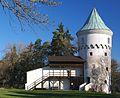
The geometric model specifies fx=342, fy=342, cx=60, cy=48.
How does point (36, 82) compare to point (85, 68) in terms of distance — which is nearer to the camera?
point (36, 82)

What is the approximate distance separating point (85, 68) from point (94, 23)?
26.6ft

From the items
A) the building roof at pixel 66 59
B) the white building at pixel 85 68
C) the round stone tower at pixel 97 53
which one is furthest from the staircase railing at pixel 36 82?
the round stone tower at pixel 97 53

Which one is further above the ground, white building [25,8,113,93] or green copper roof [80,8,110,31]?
green copper roof [80,8,110,31]

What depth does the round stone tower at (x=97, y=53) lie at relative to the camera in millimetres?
54188

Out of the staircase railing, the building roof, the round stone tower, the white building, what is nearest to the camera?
the staircase railing

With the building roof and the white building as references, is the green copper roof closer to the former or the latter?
the white building

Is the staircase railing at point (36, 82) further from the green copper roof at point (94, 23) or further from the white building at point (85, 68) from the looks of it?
the green copper roof at point (94, 23)

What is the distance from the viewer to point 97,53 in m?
55.7

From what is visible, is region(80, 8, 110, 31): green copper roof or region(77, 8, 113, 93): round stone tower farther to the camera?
region(80, 8, 110, 31): green copper roof

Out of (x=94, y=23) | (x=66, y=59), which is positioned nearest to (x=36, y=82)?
(x=66, y=59)

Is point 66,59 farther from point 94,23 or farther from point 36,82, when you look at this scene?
point 94,23

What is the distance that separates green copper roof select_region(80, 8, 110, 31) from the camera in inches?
2219

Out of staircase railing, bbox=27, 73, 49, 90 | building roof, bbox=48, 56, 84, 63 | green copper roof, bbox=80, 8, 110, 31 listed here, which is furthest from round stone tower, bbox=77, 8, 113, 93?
staircase railing, bbox=27, 73, 49, 90

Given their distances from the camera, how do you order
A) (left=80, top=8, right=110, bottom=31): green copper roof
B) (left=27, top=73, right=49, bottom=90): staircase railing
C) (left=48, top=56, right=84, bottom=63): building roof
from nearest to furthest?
(left=27, top=73, right=49, bottom=90): staircase railing → (left=48, top=56, right=84, bottom=63): building roof → (left=80, top=8, right=110, bottom=31): green copper roof
